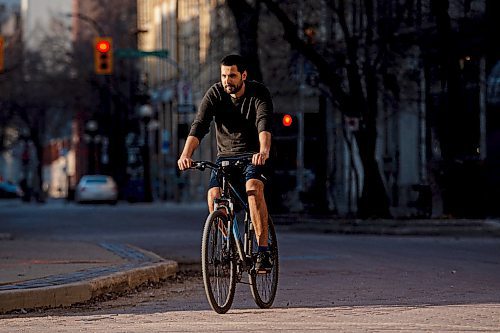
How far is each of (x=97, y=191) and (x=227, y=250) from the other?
54.5 meters

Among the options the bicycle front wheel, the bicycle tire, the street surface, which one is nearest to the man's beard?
the bicycle front wheel

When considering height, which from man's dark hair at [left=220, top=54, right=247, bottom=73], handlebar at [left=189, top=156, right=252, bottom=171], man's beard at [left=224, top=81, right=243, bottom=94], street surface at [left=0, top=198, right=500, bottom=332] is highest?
man's dark hair at [left=220, top=54, right=247, bottom=73]

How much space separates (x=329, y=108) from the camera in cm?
5206

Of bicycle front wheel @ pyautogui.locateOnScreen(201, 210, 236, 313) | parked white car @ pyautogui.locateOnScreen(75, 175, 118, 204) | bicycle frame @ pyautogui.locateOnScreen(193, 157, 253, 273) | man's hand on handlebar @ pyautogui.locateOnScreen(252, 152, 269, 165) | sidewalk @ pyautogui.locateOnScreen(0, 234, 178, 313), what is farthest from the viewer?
parked white car @ pyautogui.locateOnScreen(75, 175, 118, 204)

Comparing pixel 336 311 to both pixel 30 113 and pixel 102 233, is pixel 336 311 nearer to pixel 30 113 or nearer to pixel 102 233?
pixel 102 233

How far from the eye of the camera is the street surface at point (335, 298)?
34.2 feet

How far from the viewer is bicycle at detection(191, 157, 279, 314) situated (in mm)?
11141

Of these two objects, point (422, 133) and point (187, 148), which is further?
point (422, 133)

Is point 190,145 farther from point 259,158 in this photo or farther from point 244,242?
point 244,242

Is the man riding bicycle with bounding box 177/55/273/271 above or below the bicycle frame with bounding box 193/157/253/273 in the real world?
above

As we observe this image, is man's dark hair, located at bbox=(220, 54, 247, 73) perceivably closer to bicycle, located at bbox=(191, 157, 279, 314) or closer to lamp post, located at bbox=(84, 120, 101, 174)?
bicycle, located at bbox=(191, 157, 279, 314)

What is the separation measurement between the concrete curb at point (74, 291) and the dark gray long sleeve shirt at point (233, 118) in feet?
6.51

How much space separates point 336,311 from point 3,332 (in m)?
2.56

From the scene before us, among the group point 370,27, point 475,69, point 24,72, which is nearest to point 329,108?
point 475,69
